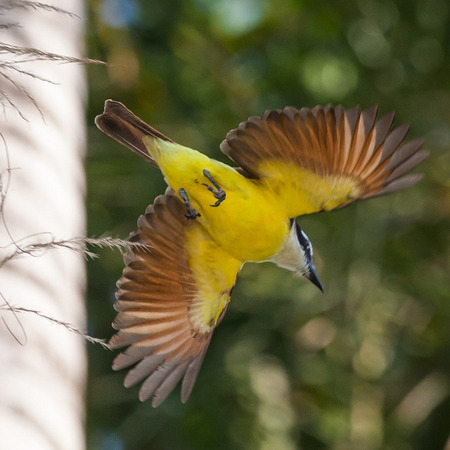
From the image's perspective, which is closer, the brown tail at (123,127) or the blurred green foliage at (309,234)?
the brown tail at (123,127)

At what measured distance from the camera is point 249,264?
5.53m

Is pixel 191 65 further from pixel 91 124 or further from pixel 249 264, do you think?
pixel 249 264

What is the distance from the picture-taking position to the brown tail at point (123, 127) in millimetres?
2955

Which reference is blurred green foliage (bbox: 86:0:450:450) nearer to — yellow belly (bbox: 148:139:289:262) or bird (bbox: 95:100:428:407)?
bird (bbox: 95:100:428:407)

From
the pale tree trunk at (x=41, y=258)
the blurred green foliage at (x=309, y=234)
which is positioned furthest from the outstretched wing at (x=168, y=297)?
the blurred green foliage at (x=309, y=234)

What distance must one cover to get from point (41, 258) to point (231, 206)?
1.30 meters

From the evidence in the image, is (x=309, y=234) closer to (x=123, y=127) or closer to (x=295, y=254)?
(x=295, y=254)

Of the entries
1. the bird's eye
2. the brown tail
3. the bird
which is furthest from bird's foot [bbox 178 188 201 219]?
the bird's eye

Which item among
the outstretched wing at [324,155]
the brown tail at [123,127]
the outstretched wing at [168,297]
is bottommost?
the outstretched wing at [168,297]

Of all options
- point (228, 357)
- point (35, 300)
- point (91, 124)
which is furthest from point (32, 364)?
point (91, 124)

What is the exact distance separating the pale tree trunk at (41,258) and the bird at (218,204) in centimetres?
66

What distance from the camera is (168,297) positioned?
3.40 meters

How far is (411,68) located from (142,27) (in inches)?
72.0

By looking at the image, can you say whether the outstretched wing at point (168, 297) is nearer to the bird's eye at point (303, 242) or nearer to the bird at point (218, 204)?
the bird at point (218, 204)
